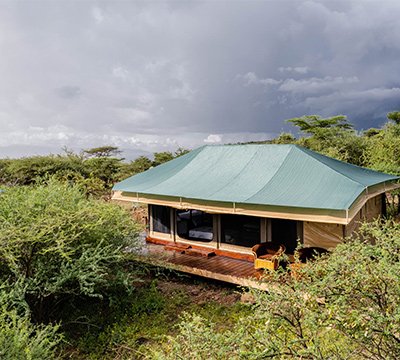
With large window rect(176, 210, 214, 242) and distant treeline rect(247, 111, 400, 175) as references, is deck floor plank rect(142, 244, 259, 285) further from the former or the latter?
distant treeline rect(247, 111, 400, 175)

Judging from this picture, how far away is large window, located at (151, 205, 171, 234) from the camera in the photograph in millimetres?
10688

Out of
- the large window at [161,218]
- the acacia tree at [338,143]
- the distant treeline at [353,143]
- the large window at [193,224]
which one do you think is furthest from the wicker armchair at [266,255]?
the acacia tree at [338,143]

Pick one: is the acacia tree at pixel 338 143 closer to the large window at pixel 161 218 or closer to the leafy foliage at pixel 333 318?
the large window at pixel 161 218

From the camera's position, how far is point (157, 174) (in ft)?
38.6

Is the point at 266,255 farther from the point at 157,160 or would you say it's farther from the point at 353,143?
the point at 157,160

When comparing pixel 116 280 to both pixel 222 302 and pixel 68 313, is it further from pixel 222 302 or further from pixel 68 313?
pixel 222 302

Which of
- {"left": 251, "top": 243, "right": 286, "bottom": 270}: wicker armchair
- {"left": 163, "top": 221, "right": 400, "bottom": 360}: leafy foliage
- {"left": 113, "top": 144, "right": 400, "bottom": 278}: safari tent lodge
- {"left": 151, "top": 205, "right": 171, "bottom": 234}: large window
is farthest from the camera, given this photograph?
{"left": 151, "top": 205, "right": 171, "bottom": 234}: large window

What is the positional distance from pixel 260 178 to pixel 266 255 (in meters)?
2.00

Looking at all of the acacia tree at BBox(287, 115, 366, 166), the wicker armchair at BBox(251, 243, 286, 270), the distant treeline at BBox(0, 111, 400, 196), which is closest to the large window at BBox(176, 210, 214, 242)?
the wicker armchair at BBox(251, 243, 286, 270)

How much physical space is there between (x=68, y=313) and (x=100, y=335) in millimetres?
1489

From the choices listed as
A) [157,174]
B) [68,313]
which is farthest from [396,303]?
[157,174]

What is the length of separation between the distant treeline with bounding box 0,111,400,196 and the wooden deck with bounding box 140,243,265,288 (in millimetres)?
7646

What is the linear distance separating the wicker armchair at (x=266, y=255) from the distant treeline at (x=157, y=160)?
8.65 m

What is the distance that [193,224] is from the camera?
10.5 m
